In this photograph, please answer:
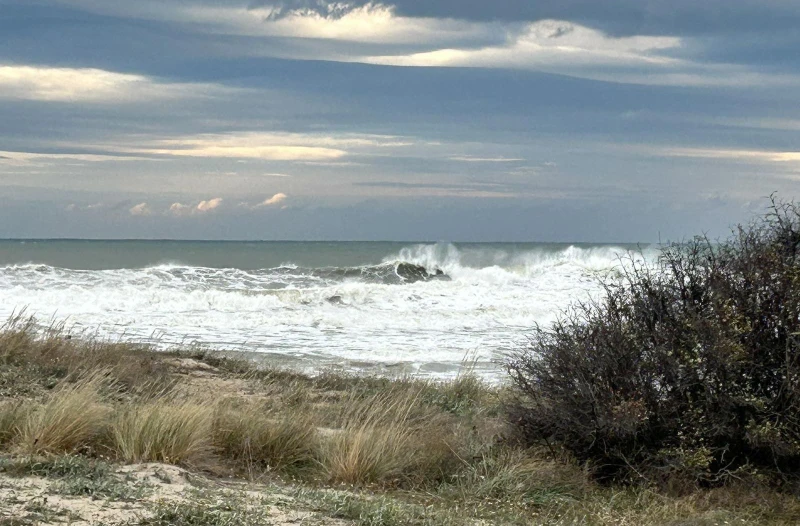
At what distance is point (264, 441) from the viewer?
24.1ft

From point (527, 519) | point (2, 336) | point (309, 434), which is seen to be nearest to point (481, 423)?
point (309, 434)

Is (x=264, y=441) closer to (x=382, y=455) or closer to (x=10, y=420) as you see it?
(x=382, y=455)

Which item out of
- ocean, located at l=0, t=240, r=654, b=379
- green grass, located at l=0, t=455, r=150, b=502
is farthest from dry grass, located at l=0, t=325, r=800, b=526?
ocean, located at l=0, t=240, r=654, b=379

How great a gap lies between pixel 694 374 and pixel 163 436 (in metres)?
4.20

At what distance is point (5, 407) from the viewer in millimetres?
7508

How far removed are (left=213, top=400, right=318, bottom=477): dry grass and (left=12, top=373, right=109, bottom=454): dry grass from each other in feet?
3.28

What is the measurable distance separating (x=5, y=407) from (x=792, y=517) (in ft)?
21.1

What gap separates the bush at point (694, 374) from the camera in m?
6.66

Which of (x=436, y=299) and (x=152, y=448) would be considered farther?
(x=436, y=299)

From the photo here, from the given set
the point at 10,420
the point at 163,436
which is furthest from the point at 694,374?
the point at 10,420

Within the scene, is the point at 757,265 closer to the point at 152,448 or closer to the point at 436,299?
the point at 152,448

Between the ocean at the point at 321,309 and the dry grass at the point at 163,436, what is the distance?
506cm

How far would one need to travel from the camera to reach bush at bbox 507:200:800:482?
21.9ft

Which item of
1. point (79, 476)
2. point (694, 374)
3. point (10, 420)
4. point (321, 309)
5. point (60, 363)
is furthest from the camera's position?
point (321, 309)
